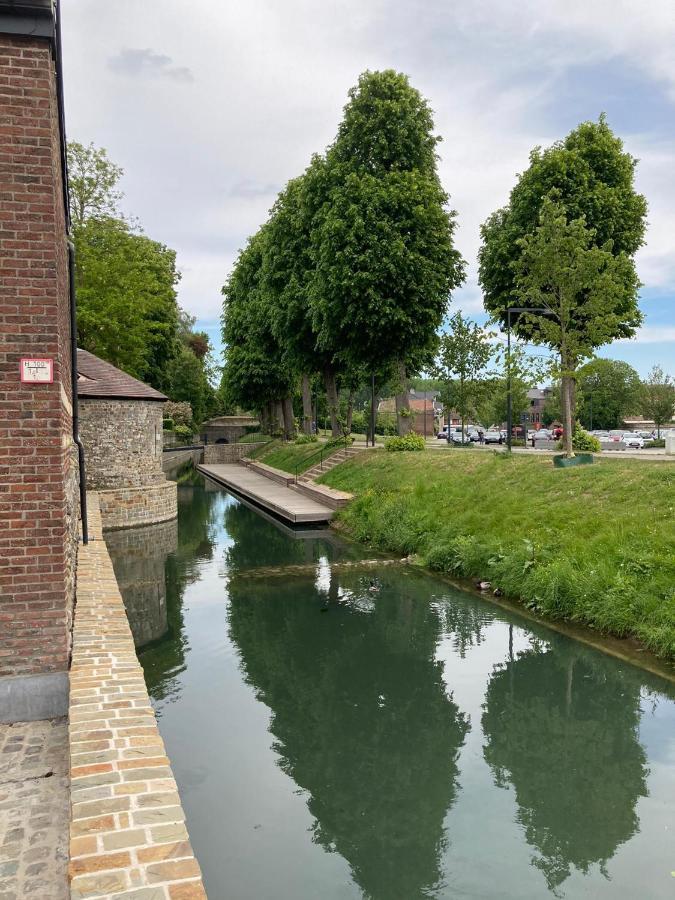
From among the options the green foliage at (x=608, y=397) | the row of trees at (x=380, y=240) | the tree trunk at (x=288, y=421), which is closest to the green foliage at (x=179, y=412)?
the tree trunk at (x=288, y=421)

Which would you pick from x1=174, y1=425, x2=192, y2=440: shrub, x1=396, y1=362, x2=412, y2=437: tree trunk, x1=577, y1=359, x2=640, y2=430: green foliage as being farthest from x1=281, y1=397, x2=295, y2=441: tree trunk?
x1=577, y1=359, x2=640, y2=430: green foliage

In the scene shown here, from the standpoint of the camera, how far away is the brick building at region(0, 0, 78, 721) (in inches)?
225

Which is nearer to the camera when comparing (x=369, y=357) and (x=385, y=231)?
(x=385, y=231)

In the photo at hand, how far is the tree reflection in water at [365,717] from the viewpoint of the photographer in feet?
18.2

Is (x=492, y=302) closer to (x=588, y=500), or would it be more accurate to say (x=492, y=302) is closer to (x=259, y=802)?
(x=588, y=500)

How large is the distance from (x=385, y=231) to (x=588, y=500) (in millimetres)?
14476

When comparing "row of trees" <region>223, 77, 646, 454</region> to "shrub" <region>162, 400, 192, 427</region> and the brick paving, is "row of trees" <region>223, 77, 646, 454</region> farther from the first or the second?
"shrub" <region>162, 400, 192, 427</region>

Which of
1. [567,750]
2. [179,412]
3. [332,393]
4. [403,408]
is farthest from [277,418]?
[567,750]

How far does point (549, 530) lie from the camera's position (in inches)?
522

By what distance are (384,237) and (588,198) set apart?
789cm

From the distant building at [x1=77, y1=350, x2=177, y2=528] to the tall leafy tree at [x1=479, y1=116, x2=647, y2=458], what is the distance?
539 inches

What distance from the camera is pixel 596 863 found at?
5.29 m

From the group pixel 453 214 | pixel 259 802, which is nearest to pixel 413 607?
pixel 259 802

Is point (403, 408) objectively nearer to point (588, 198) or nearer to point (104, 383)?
point (588, 198)
